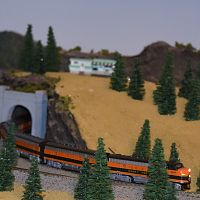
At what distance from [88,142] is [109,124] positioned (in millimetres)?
6284

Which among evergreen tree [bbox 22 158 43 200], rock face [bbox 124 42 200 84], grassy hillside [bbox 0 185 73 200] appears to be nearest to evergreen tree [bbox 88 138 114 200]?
grassy hillside [bbox 0 185 73 200]

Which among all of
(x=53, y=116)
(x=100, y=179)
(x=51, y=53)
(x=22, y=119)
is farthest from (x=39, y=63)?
(x=100, y=179)

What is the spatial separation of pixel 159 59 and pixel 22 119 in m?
41.9

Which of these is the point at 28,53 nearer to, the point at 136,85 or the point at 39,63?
the point at 39,63

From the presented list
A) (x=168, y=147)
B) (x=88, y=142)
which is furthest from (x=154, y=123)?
(x=88, y=142)

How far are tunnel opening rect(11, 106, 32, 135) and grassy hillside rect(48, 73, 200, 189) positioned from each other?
8.97 m

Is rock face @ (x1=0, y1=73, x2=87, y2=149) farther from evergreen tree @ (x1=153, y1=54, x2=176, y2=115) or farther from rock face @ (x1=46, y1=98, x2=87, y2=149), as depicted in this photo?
evergreen tree @ (x1=153, y1=54, x2=176, y2=115)

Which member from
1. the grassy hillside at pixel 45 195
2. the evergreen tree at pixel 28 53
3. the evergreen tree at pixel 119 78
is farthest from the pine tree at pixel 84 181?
the evergreen tree at pixel 28 53

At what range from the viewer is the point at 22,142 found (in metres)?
62.8

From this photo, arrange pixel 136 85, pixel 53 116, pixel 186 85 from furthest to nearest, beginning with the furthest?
1. pixel 186 85
2. pixel 136 85
3. pixel 53 116

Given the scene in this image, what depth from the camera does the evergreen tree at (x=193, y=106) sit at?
71.8m

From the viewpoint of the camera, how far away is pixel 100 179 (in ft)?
151

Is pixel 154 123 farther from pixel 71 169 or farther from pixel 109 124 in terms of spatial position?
pixel 71 169

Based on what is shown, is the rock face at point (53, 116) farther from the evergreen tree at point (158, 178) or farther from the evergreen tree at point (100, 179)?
the evergreen tree at point (158, 178)
